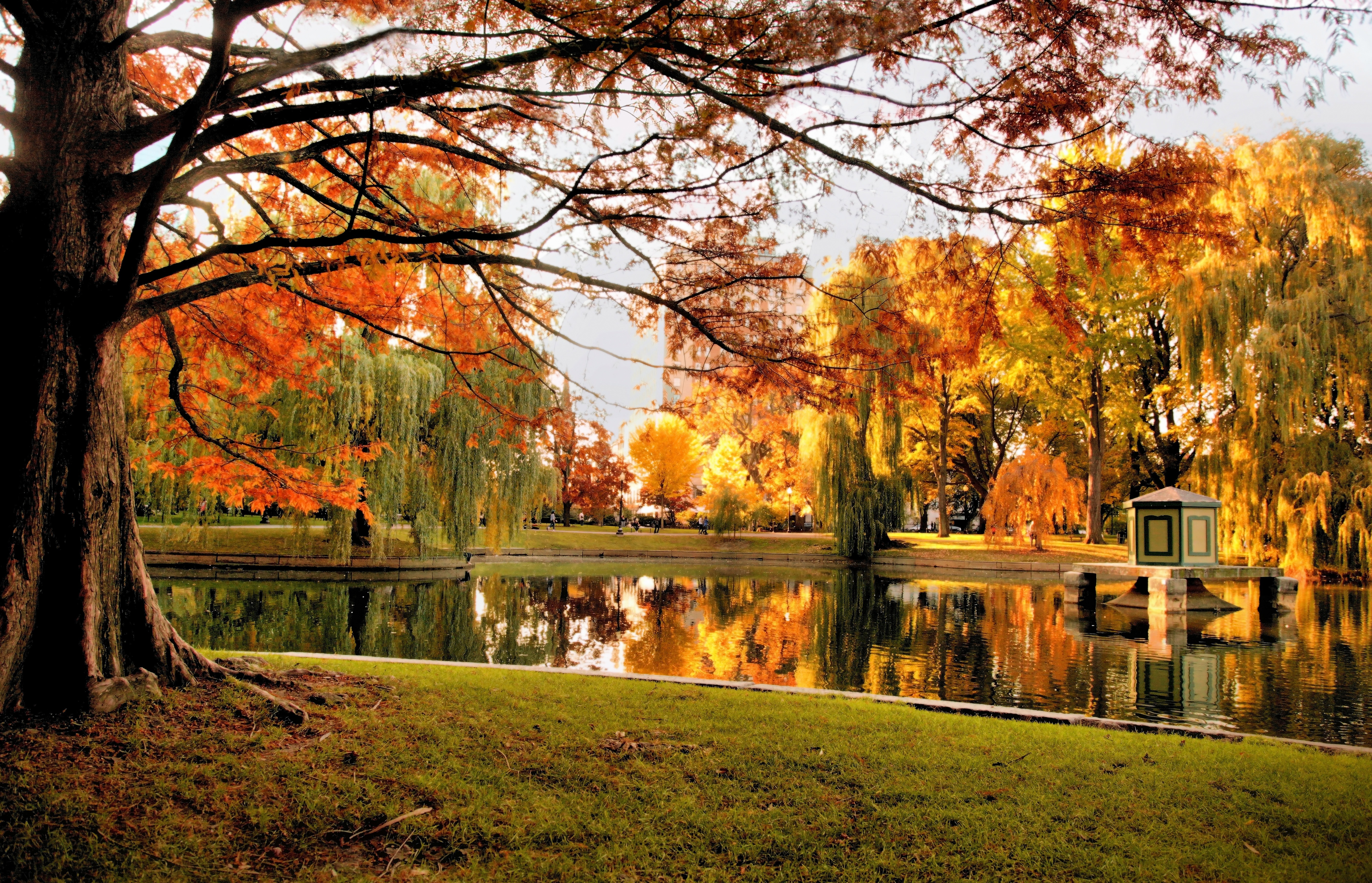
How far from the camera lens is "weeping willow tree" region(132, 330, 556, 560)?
51.2 feet

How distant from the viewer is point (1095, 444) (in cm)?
2667

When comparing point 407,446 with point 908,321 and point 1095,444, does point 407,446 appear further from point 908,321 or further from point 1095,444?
point 1095,444

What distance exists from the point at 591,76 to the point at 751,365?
196 cm

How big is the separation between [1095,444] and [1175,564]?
11946mm

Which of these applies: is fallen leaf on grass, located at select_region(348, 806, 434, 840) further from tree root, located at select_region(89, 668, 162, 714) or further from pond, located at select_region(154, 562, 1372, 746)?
pond, located at select_region(154, 562, 1372, 746)

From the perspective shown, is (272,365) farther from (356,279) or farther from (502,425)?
(502,425)

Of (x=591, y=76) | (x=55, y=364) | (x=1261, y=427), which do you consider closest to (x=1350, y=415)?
(x=1261, y=427)

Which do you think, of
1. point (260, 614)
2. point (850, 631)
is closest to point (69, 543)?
point (260, 614)

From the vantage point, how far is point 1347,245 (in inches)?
733

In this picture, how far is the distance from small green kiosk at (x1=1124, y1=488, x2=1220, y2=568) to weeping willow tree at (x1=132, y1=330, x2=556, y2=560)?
1268 cm

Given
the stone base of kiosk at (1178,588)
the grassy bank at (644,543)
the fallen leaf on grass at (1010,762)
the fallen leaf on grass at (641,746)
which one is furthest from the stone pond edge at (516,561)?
the fallen leaf on grass at (641,746)

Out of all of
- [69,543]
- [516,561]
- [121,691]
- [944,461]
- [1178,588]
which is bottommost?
[516,561]

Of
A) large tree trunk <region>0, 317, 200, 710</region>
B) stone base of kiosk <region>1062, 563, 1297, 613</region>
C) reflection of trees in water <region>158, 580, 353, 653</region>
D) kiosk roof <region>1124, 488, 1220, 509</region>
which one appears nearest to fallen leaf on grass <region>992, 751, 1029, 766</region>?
large tree trunk <region>0, 317, 200, 710</region>

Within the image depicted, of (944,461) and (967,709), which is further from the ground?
(944,461)
